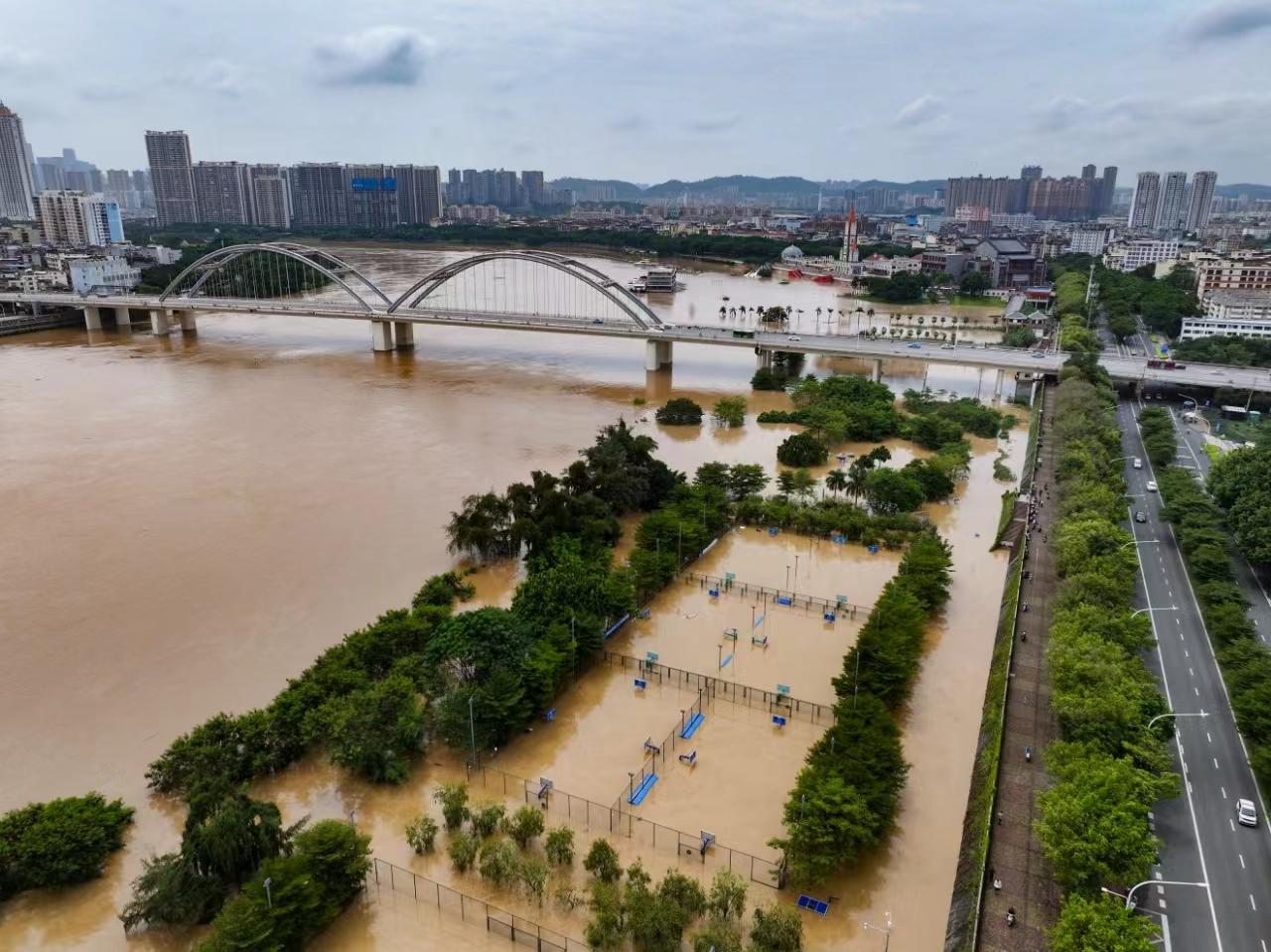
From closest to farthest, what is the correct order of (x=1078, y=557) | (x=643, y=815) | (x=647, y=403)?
(x=643, y=815) < (x=1078, y=557) < (x=647, y=403)

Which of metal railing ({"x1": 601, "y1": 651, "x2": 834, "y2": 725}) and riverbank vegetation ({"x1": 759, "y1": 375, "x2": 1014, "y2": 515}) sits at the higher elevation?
riverbank vegetation ({"x1": 759, "y1": 375, "x2": 1014, "y2": 515})

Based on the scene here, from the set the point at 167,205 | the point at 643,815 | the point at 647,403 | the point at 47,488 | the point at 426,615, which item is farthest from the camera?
the point at 167,205

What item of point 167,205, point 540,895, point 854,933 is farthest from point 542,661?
point 167,205

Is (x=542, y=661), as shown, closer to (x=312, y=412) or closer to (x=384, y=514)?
(x=384, y=514)

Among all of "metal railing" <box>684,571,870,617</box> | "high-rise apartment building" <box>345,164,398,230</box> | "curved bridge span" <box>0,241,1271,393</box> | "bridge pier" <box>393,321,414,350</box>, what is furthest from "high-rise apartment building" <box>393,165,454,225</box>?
"metal railing" <box>684,571,870,617</box>

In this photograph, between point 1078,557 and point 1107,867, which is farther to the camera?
point 1078,557

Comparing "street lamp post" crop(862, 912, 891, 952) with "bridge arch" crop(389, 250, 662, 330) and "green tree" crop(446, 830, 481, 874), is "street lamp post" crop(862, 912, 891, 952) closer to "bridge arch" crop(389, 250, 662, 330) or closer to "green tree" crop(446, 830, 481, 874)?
"green tree" crop(446, 830, 481, 874)
